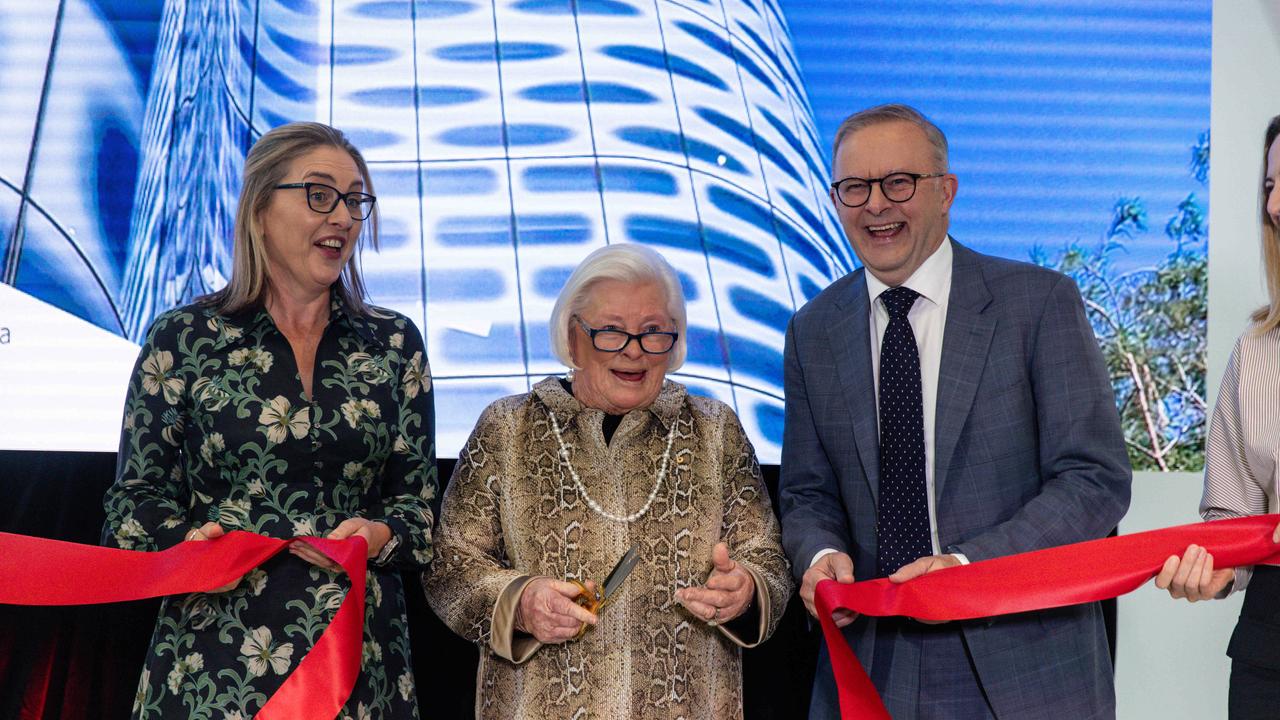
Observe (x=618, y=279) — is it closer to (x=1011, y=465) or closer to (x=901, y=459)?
(x=901, y=459)

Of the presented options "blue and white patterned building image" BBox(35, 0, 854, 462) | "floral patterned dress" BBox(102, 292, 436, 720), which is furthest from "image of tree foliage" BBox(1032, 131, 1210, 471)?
"floral patterned dress" BBox(102, 292, 436, 720)

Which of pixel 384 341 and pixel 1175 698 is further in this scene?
pixel 1175 698

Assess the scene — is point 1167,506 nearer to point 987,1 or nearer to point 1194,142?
point 1194,142

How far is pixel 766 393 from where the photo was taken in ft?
12.6

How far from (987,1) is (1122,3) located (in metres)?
0.51

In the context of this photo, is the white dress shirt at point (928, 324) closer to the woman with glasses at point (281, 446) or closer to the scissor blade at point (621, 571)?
the scissor blade at point (621, 571)

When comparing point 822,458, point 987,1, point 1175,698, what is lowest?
point 1175,698

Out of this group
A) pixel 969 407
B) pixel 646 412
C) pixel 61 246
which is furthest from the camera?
pixel 61 246

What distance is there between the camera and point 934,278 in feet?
8.05

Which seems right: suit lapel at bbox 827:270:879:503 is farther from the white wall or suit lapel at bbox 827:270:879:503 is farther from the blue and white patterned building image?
the white wall

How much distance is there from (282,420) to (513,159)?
5.87 feet

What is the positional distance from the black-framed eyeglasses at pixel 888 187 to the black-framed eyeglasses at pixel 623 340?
524 millimetres

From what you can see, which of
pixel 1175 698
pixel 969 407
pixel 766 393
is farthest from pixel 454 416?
pixel 1175 698

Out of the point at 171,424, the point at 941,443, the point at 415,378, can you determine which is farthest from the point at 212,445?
the point at 941,443
